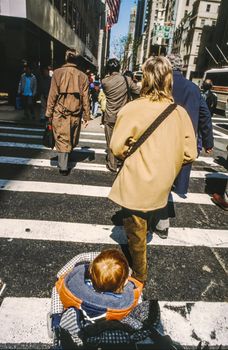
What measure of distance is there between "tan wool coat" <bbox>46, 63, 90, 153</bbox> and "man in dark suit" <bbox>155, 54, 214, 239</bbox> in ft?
6.61

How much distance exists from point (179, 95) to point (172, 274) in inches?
80.8

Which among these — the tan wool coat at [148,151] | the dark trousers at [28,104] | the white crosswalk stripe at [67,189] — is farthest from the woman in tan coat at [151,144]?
the dark trousers at [28,104]

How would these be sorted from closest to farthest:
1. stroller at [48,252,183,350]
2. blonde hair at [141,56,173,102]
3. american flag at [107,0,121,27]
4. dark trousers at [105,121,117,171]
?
stroller at [48,252,183,350]
blonde hair at [141,56,173,102]
dark trousers at [105,121,117,171]
american flag at [107,0,121,27]

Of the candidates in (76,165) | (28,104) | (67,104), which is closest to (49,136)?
(67,104)

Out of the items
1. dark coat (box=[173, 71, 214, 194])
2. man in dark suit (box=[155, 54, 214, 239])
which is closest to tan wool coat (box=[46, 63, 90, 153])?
man in dark suit (box=[155, 54, 214, 239])

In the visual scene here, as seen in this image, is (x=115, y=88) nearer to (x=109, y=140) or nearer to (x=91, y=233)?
(x=109, y=140)

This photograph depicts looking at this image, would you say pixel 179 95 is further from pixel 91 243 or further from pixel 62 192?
pixel 62 192

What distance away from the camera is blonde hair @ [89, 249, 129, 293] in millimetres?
1879

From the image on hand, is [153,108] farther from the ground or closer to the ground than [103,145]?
farther from the ground

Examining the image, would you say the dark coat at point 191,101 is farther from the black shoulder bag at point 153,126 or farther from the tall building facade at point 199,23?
the tall building facade at point 199,23

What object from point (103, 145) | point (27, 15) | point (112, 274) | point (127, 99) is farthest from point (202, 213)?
point (27, 15)

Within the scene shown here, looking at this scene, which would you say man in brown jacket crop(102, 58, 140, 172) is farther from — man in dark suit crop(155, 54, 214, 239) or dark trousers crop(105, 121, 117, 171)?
man in dark suit crop(155, 54, 214, 239)

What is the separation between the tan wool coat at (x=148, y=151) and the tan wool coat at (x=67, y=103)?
3.12 metres

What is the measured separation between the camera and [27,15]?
41.6 ft
